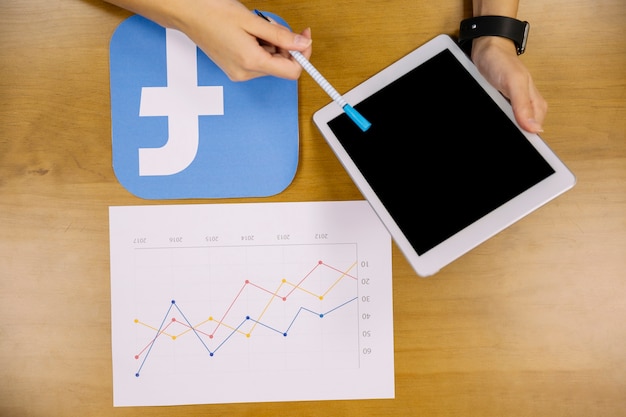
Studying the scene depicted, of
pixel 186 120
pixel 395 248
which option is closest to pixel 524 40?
pixel 395 248

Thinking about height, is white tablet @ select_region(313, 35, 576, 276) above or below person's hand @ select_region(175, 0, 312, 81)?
below

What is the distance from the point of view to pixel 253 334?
63cm

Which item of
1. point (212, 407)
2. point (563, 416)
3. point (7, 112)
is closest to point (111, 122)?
point (7, 112)

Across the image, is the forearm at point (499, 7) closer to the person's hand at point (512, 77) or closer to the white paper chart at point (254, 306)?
the person's hand at point (512, 77)

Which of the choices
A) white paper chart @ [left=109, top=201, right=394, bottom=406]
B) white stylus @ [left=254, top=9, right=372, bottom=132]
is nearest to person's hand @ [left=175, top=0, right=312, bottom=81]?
white stylus @ [left=254, top=9, right=372, bottom=132]

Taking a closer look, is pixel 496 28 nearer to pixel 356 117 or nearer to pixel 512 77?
pixel 512 77

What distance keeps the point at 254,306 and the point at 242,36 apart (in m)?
0.34

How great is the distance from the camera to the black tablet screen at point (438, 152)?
545mm

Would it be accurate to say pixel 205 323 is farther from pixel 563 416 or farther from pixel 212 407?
pixel 563 416

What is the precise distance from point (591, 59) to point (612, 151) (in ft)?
0.41

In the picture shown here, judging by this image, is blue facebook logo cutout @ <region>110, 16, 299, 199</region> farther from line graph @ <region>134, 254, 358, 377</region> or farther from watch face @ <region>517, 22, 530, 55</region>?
watch face @ <region>517, 22, 530, 55</region>

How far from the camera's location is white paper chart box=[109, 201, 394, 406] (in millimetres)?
625

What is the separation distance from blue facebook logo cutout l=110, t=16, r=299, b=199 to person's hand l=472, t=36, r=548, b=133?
9.5 inches

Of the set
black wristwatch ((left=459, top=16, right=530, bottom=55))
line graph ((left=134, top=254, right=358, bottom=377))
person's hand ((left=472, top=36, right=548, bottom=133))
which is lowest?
line graph ((left=134, top=254, right=358, bottom=377))
